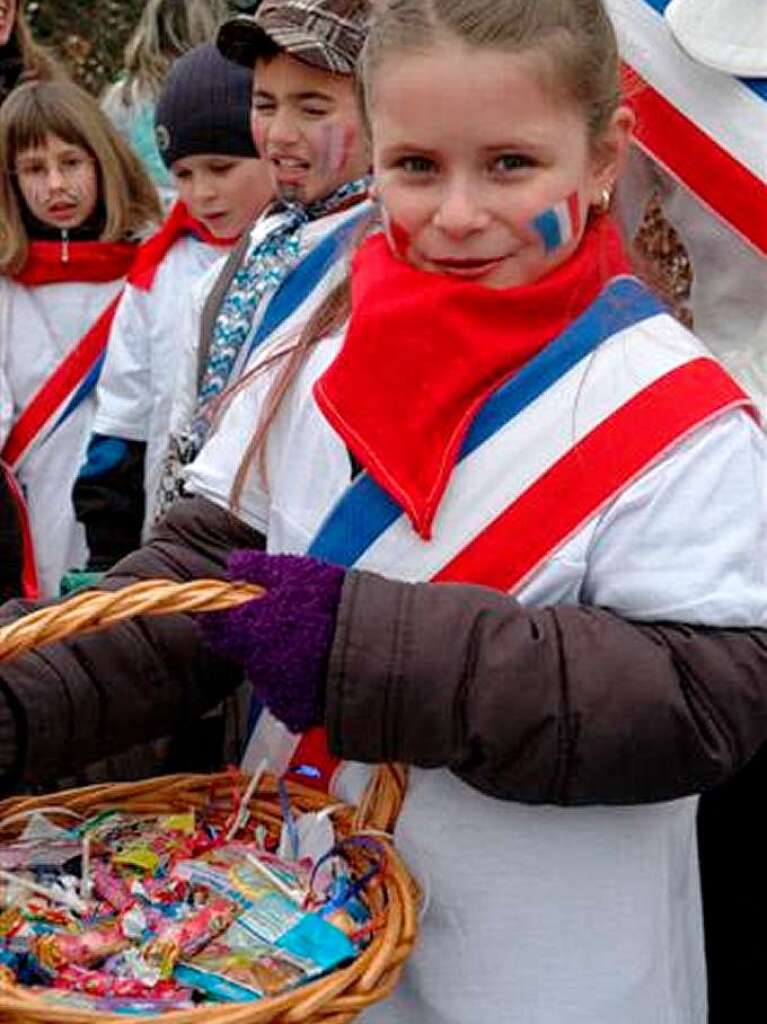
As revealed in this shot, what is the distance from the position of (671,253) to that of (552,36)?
65 centimetres

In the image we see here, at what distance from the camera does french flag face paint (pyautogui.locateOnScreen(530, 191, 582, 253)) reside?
167 centimetres

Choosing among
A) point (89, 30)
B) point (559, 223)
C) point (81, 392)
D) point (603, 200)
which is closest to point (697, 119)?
point (603, 200)

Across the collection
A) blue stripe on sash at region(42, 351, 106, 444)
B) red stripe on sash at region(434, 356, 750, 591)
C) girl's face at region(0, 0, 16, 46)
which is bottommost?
blue stripe on sash at region(42, 351, 106, 444)

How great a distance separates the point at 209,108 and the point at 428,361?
1.82m

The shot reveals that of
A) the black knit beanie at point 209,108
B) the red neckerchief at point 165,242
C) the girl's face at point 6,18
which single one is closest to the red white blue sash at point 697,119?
the black knit beanie at point 209,108

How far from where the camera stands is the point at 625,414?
1.64 metres

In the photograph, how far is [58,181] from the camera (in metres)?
3.85

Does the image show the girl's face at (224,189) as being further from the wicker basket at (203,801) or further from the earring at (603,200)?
the wicker basket at (203,801)

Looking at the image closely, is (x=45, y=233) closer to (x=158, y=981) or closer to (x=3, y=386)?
(x=3, y=386)

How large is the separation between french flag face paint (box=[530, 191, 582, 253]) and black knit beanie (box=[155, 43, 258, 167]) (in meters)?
1.77

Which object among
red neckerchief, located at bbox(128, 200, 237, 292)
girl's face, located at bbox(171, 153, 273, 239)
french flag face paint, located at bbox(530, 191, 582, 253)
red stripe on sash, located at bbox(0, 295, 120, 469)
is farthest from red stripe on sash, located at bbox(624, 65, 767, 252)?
red stripe on sash, located at bbox(0, 295, 120, 469)

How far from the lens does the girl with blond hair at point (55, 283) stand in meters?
3.81

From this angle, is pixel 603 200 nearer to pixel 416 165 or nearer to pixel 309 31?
pixel 416 165

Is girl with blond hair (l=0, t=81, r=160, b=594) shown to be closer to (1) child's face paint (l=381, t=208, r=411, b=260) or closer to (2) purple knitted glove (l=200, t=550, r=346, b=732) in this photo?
(1) child's face paint (l=381, t=208, r=411, b=260)
